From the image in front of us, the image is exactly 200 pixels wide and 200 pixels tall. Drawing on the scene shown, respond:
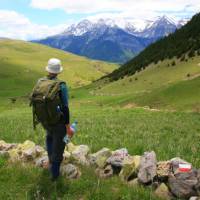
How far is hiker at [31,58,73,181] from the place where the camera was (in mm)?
11594

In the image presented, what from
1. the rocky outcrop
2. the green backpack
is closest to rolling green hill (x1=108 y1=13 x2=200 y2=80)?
the rocky outcrop

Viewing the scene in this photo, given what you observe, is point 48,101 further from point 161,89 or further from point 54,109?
point 161,89

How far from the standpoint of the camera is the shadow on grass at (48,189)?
1139 centimetres

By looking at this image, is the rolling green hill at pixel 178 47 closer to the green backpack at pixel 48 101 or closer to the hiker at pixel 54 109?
the hiker at pixel 54 109

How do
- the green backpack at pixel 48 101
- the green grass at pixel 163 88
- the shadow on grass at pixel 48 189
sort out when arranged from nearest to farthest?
the shadow on grass at pixel 48 189
the green backpack at pixel 48 101
the green grass at pixel 163 88

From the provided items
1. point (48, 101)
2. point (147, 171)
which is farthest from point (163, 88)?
point (48, 101)

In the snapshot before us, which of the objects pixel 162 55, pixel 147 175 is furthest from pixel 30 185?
pixel 162 55

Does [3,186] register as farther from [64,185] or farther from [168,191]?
[168,191]

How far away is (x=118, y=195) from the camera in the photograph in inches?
446

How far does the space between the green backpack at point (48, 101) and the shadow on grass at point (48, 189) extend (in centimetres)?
157

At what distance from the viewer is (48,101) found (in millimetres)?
11547

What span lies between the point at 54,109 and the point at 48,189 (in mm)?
2016

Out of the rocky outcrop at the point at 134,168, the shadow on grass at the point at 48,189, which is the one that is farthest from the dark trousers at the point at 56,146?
the rocky outcrop at the point at 134,168

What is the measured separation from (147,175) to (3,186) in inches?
145
